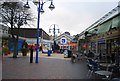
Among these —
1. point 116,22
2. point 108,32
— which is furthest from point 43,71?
point 108,32

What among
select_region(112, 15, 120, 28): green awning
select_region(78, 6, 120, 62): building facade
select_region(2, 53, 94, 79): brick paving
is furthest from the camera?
select_region(2, 53, 94, 79): brick paving

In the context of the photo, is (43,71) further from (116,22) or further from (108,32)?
(108,32)

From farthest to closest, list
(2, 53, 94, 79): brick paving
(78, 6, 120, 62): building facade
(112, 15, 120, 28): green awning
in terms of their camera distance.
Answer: (2, 53, 94, 79): brick paving < (78, 6, 120, 62): building facade < (112, 15, 120, 28): green awning

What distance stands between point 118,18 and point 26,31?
56.5 m

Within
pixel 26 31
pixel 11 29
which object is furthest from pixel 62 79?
pixel 26 31

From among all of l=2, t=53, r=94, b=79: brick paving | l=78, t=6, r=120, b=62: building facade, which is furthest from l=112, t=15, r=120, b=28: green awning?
l=2, t=53, r=94, b=79: brick paving

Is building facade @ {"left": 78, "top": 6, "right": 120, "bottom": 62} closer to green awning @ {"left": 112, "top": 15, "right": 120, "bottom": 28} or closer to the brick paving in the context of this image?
green awning @ {"left": 112, "top": 15, "right": 120, "bottom": 28}

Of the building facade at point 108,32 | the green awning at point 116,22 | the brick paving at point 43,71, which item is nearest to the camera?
the green awning at point 116,22

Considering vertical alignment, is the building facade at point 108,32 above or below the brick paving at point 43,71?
above

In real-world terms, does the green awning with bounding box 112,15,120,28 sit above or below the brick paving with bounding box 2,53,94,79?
above

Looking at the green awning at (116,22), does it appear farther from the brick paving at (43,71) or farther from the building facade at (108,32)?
the brick paving at (43,71)

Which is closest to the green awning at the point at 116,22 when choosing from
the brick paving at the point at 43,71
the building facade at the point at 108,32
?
the building facade at the point at 108,32

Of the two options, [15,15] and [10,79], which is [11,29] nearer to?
[15,15]

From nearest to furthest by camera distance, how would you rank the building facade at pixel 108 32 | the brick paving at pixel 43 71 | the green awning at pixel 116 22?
the green awning at pixel 116 22, the building facade at pixel 108 32, the brick paving at pixel 43 71
